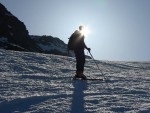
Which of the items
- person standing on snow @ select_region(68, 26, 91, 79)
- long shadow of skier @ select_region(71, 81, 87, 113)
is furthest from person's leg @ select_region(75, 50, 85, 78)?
long shadow of skier @ select_region(71, 81, 87, 113)

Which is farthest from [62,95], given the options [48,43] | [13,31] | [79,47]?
[48,43]

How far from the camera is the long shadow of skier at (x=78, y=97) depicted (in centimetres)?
953

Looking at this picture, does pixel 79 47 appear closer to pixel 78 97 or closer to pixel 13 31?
pixel 78 97

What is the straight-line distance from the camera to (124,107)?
1002cm

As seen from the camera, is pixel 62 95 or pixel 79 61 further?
pixel 79 61

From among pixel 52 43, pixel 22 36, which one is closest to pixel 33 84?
pixel 22 36

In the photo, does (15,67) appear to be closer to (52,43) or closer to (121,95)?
(121,95)

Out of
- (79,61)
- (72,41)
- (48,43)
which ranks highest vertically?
(48,43)

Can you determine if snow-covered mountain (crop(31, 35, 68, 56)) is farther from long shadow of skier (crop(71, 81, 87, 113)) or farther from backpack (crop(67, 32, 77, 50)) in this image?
long shadow of skier (crop(71, 81, 87, 113))

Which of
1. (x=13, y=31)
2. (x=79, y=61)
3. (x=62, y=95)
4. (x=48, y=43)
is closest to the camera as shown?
(x=62, y=95)

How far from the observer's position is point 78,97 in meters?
11.1

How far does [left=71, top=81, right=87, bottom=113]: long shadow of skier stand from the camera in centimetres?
953

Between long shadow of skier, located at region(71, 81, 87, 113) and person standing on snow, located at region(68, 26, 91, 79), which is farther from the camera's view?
person standing on snow, located at region(68, 26, 91, 79)

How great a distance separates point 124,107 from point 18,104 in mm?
2962
